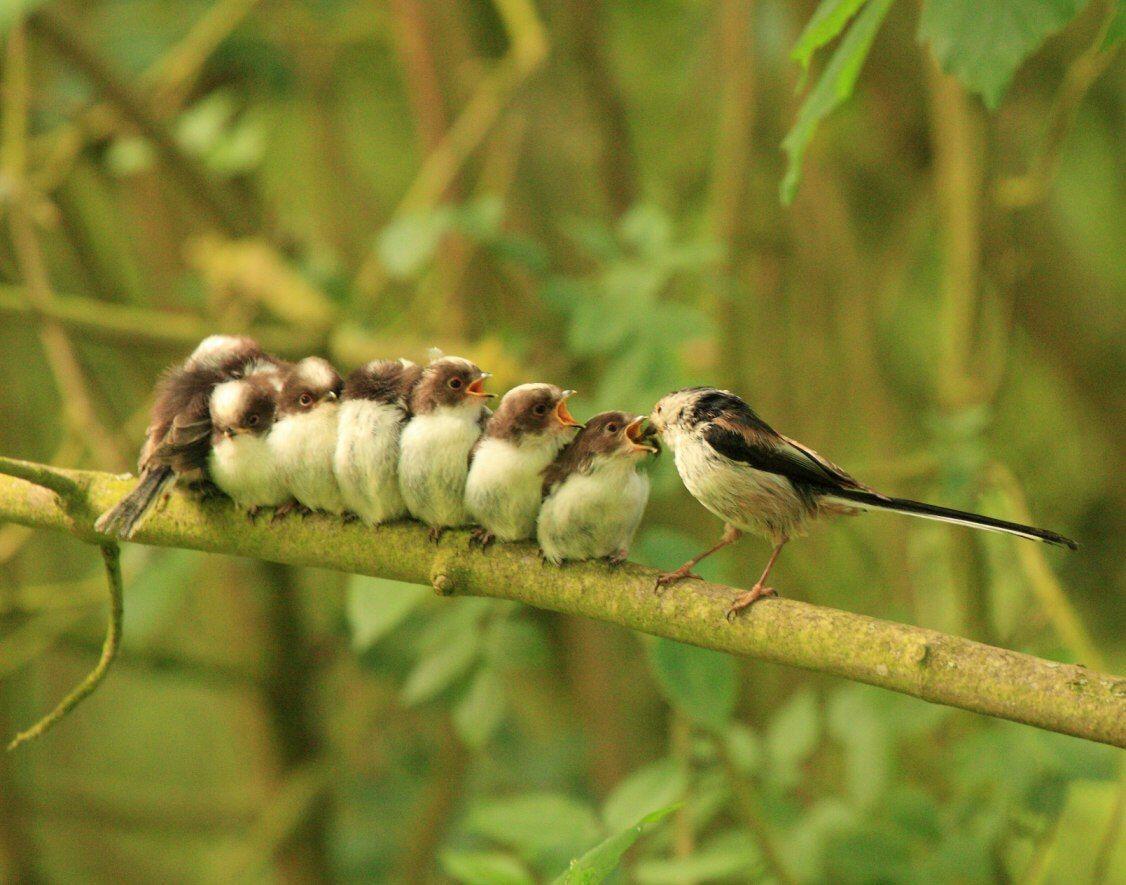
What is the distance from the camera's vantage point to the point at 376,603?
2.29 meters

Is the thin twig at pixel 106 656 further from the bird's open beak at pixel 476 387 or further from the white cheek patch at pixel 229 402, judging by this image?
the bird's open beak at pixel 476 387

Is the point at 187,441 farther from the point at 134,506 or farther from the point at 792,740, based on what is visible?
the point at 792,740

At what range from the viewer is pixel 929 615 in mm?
4371

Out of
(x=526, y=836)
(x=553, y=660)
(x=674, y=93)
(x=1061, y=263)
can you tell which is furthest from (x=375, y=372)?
(x=674, y=93)

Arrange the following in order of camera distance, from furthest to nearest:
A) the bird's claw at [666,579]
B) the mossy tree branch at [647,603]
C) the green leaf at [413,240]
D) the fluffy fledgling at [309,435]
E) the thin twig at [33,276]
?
the thin twig at [33,276], the green leaf at [413,240], the fluffy fledgling at [309,435], the bird's claw at [666,579], the mossy tree branch at [647,603]

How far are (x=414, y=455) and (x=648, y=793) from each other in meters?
1.10

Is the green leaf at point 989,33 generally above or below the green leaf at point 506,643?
above

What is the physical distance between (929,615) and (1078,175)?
241 centimetres

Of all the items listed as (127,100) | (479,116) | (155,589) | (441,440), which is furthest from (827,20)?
(127,100)

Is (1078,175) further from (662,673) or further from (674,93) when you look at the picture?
(662,673)

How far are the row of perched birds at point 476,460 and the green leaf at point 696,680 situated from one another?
33 cm

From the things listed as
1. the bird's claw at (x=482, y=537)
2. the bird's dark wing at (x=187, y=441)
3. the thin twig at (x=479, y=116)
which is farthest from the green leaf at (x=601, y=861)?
the thin twig at (x=479, y=116)

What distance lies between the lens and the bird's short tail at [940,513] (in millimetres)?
1644

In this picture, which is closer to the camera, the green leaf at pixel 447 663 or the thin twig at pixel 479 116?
the green leaf at pixel 447 663
